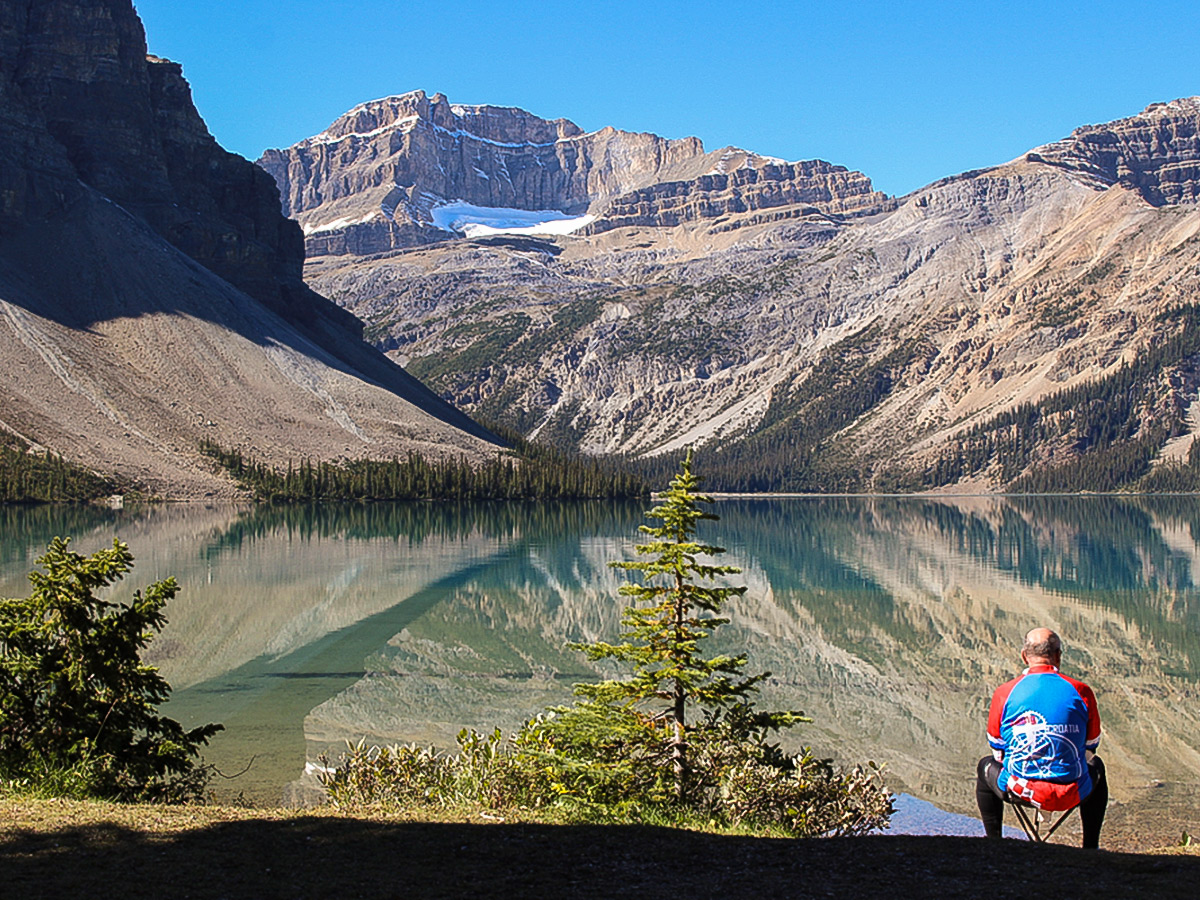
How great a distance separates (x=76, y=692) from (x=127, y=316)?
160000mm

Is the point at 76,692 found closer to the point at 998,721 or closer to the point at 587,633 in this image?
the point at 998,721

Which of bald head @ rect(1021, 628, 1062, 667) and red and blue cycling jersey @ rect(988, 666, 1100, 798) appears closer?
red and blue cycling jersey @ rect(988, 666, 1100, 798)

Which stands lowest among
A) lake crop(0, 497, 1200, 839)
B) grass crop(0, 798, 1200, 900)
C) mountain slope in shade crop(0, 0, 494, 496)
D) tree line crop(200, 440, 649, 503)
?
lake crop(0, 497, 1200, 839)

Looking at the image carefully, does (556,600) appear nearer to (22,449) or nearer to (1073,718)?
(1073,718)

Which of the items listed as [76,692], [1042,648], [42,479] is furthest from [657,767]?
[42,479]

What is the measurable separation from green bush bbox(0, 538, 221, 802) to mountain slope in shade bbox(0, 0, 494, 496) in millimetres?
123029

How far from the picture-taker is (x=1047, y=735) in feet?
33.8

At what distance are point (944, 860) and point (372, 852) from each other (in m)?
5.74

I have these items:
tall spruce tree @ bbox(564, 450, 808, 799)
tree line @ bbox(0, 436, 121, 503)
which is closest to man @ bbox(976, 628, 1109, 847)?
tall spruce tree @ bbox(564, 450, 808, 799)

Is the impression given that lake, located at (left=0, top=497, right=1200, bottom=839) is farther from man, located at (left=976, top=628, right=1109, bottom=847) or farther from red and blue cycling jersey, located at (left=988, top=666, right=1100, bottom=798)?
red and blue cycling jersey, located at (left=988, top=666, right=1100, bottom=798)

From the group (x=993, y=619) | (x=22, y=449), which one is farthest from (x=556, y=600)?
(x=22, y=449)

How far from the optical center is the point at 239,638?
42.7 metres

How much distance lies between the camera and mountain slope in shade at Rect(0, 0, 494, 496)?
13988cm

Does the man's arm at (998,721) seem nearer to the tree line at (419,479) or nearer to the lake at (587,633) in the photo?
the lake at (587,633)
